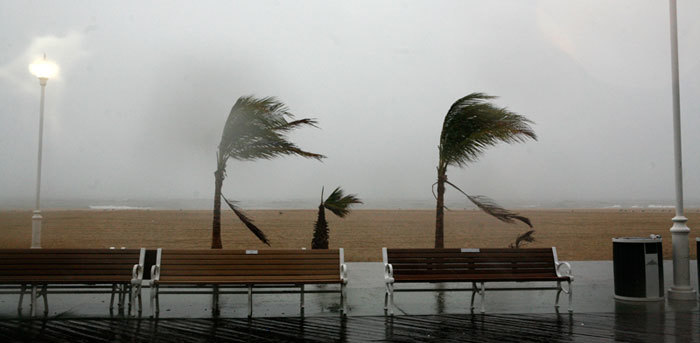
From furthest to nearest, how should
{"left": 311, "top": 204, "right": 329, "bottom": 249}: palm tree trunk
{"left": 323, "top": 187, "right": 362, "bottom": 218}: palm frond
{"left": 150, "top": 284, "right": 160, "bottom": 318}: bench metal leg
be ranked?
{"left": 311, "top": 204, "right": 329, "bottom": 249}: palm tree trunk → {"left": 323, "top": 187, "right": 362, "bottom": 218}: palm frond → {"left": 150, "top": 284, "right": 160, "bottom": 318}: bench metal leg

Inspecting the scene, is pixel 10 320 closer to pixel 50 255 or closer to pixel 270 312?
pixel 50 255

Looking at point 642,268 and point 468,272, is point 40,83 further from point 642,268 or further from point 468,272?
point 642,268

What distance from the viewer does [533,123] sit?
9.50 metres

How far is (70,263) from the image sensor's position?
620cm

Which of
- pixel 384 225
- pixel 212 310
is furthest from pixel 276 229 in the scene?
pixel 212 310

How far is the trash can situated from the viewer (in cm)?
694

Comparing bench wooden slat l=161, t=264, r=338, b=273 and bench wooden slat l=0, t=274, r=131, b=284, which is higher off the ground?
bench wooden slat l=161, t=264, r=338, b=273

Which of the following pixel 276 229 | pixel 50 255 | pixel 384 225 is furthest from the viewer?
pixel 384 225

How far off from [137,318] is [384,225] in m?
54.0

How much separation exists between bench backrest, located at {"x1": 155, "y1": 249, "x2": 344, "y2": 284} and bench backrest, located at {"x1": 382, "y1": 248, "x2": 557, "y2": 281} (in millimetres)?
735

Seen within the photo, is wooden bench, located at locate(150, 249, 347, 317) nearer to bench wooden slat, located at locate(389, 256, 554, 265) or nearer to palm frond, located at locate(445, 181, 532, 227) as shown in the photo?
bench wooden slat, located at locate(389, 256, 554, 265)

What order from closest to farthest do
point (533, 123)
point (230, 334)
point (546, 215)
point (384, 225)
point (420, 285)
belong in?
point (230, 334)
point (420, 285)
point (533, 123)
point (384, 225)
point (546, 215)

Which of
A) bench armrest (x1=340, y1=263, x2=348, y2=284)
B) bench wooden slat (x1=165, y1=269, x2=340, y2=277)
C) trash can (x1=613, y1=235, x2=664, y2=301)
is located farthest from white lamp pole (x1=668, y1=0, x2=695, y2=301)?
bench wooden slat (x1=165, y1=269, x2=340, y2=277)

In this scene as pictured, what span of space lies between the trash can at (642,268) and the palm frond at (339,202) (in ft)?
13.3
